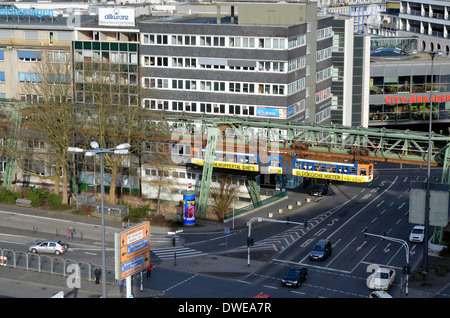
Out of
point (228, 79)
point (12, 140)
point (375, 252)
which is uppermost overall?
point (228, 79)

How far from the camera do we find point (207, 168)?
8125cm

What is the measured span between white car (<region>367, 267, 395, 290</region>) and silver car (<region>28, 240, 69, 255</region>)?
2688 centimetres

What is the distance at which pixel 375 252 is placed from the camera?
6788cm

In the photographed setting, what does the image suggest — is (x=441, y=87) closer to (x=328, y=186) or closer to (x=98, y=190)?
(x=328, y=186)

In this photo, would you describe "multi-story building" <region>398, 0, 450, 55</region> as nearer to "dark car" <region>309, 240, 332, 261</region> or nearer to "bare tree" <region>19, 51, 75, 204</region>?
"bare tree" <region>19, 51, 75, 204</region>

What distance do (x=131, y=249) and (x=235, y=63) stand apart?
136ft

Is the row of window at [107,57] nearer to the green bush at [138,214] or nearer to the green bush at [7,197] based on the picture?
the green bush at [7,197]

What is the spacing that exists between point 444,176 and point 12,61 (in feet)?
182

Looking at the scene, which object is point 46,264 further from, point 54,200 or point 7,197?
point 7,197

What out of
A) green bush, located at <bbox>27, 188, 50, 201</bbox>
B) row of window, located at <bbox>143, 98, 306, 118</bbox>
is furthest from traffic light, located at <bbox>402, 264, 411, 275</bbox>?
green bush, located at <bbox>27, 188, 50, 201</bbox>

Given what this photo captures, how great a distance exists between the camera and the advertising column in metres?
76.8

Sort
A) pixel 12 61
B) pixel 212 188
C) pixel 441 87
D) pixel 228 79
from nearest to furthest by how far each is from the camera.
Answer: pixel 212 188
pixel 228 79
pixel 12 61
pixel 441 87

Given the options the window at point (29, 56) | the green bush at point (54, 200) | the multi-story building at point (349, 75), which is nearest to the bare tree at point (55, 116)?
the green bush at point (54, 200)
